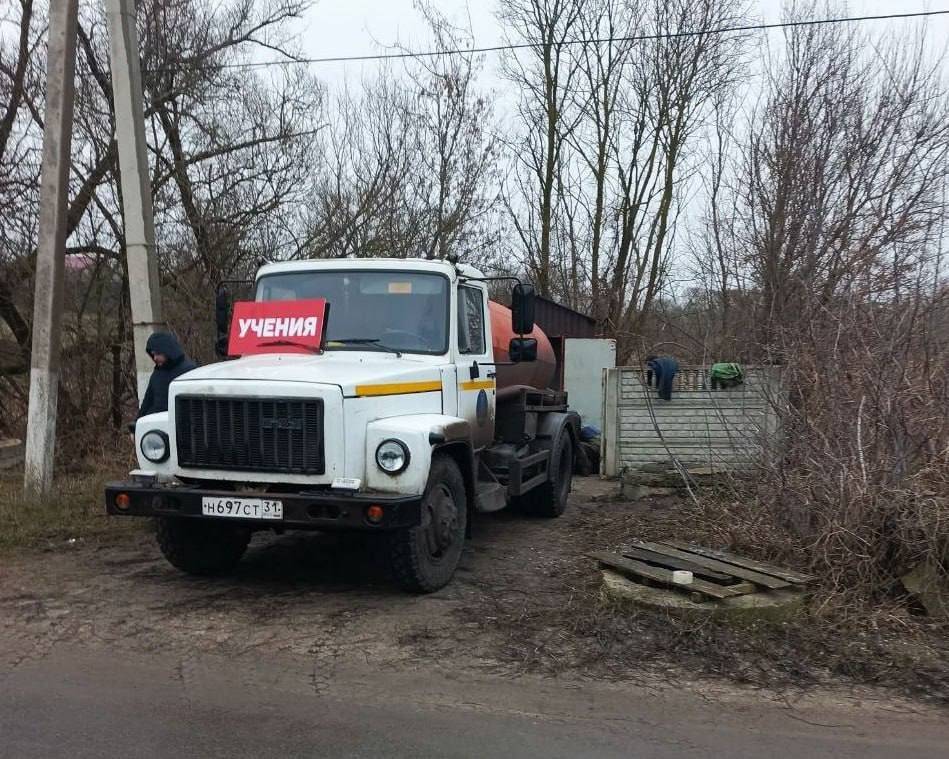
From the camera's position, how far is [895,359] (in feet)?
19.3

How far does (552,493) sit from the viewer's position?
8.86m

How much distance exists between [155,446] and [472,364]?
2.50m

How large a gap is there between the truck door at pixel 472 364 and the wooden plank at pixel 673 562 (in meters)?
1.56

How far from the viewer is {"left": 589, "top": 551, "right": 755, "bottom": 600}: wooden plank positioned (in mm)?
5117

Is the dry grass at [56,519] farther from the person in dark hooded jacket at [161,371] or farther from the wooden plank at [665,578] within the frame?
the wooden plank at [665,578]

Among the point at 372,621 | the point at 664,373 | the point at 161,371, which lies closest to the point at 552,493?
the point at 664,373

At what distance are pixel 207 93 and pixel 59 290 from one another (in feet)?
21.4

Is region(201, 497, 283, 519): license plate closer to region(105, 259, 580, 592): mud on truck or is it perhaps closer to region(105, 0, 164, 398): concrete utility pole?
region(105, 259, 580, 592): mud on truck

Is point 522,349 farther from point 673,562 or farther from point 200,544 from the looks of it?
point 200,544

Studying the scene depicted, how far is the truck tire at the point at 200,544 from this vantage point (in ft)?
19.4

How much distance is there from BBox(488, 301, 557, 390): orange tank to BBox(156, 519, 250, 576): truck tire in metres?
2.77

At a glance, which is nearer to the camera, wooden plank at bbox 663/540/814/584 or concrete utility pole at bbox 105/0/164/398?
wooden plank at bbox 663/540/814/584

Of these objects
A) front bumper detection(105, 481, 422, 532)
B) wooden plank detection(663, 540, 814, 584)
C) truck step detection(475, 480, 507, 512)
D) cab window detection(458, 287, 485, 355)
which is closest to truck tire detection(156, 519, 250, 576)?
front bumper detection(105, 481, 422, 532)

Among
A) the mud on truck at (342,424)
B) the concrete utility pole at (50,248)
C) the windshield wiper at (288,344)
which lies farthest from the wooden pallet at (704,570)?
the concrete utility pole at (50,248)
